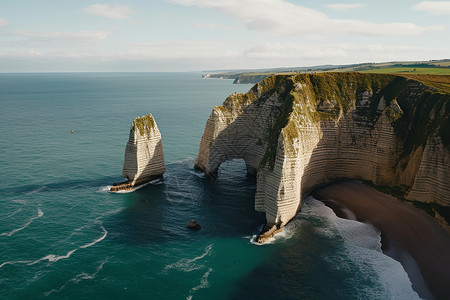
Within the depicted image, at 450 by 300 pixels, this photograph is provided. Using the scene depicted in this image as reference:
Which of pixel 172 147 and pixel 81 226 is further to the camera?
pixel 172 147

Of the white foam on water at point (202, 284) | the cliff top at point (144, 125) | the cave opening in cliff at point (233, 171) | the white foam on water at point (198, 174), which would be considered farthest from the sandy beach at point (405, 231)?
the cliff top at point (144, 125)

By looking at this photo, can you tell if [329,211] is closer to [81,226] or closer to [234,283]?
[234,283]

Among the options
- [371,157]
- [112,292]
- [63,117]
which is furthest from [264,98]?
[63,117]

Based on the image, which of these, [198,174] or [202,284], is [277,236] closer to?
[202,284]

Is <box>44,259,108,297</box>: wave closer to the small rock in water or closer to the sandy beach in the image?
the small rock in water

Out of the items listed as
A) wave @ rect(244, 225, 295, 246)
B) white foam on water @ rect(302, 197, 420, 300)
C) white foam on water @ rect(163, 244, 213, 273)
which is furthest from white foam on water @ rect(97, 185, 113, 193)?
white foam on water @ rect(302, 197, 420, 300)

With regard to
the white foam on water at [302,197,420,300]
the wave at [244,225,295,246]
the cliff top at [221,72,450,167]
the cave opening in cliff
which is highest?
the cliff top at [221,72,450,167]
